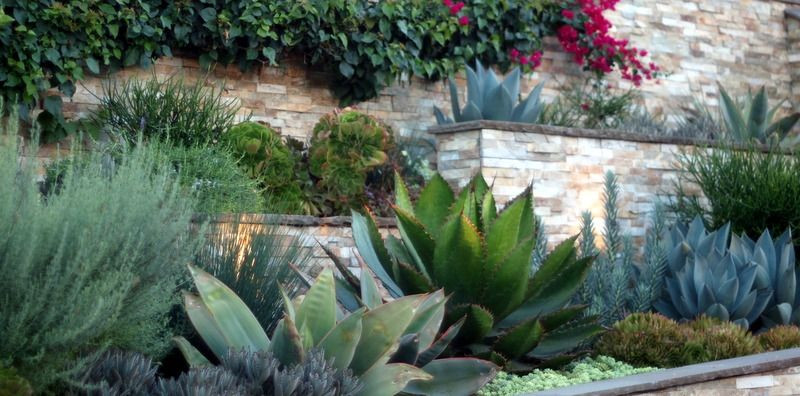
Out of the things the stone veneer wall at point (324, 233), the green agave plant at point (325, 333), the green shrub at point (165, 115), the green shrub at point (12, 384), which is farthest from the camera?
the green shrub at point (165, 115)

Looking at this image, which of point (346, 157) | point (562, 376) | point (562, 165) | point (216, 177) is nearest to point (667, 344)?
point (562, 376)

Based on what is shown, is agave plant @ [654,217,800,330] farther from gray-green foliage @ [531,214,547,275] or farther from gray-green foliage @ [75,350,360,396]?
gray-green foliage @ [75,350,360,396]

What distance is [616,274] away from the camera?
7.28 m

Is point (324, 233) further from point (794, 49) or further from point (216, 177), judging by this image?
point (794, 49)

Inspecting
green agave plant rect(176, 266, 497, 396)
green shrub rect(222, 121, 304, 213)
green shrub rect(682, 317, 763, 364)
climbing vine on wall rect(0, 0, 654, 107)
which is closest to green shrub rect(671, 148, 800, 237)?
green shrub rect(682, 317, 763, 364)

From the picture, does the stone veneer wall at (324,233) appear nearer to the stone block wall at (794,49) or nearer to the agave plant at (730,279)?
the agave plant at (730,279)

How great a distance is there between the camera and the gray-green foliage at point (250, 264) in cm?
543

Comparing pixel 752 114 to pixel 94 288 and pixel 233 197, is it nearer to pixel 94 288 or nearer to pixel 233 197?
pixel 233 197

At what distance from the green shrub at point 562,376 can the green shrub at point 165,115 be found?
10.0ft

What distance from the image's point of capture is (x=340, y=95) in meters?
9.44

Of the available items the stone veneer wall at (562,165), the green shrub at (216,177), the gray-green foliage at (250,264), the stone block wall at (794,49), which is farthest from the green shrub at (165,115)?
the stone block wall at (794,49)

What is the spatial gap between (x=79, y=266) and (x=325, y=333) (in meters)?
1.12

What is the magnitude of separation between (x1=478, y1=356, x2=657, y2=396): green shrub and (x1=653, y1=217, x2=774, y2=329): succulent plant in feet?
4.43

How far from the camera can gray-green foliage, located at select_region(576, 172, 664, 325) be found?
7.23 m
